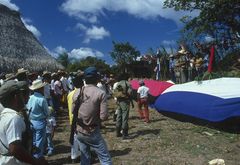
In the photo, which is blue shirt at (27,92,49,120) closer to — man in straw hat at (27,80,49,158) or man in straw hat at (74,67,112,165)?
man in straw hat at (27,80,49,158)

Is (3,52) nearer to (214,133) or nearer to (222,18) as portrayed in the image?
(222,18)

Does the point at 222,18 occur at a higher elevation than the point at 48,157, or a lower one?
higher

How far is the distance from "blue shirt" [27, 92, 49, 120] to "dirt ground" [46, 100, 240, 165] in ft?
5.17

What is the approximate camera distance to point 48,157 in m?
10.7

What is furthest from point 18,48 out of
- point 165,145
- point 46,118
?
point 46,118

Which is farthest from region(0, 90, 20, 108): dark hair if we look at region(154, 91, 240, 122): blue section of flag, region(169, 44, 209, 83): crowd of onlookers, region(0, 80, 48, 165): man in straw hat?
region(169, 44, 209, 83): crowd of onlookers

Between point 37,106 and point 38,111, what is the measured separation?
0.11 metres

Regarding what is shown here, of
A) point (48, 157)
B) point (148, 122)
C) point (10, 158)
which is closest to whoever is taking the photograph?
point (10, 158)

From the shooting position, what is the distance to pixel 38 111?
9.00 metres

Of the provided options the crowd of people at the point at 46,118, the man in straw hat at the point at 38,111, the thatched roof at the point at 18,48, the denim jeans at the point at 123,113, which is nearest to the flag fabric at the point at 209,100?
the crowd of people at the point at 46,118

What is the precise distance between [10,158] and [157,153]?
7.06 metres

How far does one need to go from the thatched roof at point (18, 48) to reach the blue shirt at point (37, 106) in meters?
19.2

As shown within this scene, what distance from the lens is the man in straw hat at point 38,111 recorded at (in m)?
8.89

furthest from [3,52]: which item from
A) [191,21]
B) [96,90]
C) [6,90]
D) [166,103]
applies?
[6,90]
